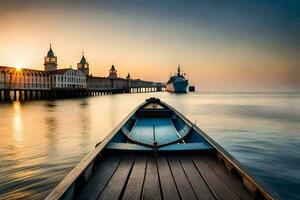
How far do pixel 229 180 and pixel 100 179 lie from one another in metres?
2.29

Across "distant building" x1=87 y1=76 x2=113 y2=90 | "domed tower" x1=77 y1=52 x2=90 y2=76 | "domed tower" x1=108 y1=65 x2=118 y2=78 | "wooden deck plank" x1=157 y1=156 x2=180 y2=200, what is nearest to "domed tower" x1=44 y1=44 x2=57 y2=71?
"distant building" x1=87 y1=76 x2=113 y2=90

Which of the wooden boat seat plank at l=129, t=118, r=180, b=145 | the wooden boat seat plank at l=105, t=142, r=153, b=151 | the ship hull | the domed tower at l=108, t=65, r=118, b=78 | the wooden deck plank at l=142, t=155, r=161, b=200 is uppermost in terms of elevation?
the domed tower at l=108, t=65, r=118, b=78

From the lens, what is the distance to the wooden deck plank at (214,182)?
3.84 m

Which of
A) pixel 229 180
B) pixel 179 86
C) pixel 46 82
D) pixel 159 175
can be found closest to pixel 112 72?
pixel 179 86

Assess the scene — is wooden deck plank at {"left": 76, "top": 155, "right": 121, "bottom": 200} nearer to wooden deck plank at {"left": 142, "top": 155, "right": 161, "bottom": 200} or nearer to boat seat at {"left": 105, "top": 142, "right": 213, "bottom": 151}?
boat seat at {"left": 105, "top": 142, "right": 213, "bottom": 151}

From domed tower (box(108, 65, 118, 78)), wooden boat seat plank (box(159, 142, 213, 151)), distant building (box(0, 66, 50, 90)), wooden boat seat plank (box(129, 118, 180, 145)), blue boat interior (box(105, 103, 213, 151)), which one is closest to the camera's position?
wooden boat seat plank (box(159, 142, 213, 151))

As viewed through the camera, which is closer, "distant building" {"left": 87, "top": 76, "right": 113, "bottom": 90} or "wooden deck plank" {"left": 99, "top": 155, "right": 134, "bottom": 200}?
"wooden deck plank" {"left": 99, "top": 155, "right": 134, "bottom": 200}

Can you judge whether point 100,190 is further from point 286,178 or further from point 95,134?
point 95,134

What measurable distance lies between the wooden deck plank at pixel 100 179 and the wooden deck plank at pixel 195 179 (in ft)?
4.74

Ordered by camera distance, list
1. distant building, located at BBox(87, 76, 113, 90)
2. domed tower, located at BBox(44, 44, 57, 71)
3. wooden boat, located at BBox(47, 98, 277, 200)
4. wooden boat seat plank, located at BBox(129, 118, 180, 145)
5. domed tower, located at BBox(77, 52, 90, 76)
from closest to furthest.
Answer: wooden boat, located at BBox(47, 98, 277, 200) → wooden boat seat plank, located at BBox(129, 118, 180, 145) → distant building, located at BBox(87, 76, 113, 90) → domed tower, located at BBox(44, 44, 57, 71) → domed tower, located at BBox(77, 52, 90, 76)

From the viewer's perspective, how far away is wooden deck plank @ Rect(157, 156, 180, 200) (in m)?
3.89

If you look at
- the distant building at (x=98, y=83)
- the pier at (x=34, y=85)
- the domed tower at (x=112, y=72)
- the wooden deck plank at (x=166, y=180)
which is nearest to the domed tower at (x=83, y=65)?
the distant building at (x=98, y=83)

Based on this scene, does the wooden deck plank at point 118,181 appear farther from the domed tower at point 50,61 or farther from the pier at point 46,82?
the domed tower at point 50,61

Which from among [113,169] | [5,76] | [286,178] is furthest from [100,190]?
[5,76]
